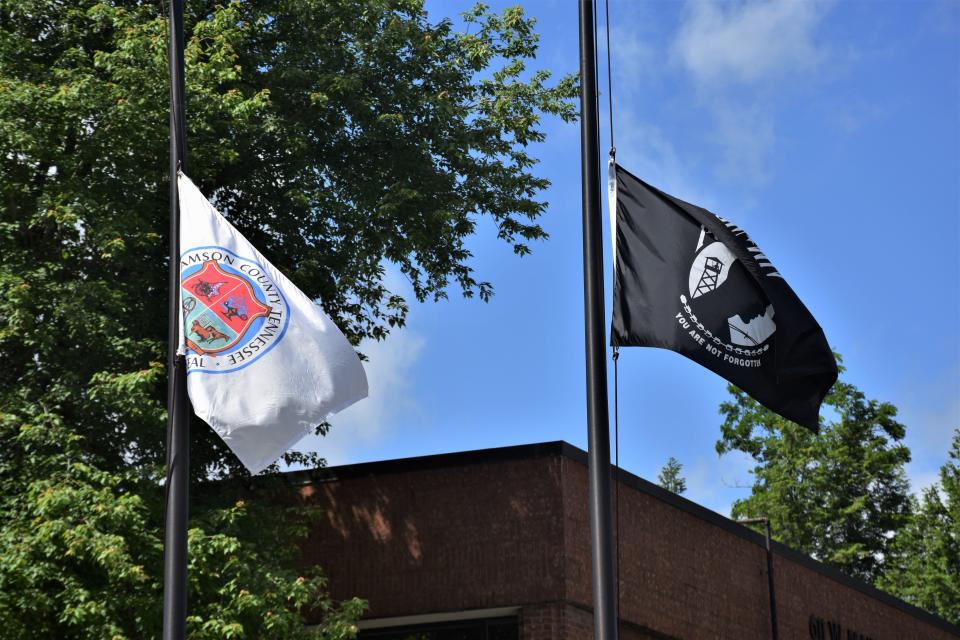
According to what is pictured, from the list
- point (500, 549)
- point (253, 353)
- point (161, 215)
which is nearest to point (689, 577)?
point (500, 549)

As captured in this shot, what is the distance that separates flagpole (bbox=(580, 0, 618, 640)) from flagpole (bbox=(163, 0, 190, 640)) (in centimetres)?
295

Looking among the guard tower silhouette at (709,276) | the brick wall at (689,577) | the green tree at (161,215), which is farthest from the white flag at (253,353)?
the brick wall at (689,577)

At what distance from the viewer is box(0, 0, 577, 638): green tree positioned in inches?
625

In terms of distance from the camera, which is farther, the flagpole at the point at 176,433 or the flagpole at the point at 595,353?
the flagpole at the point at 176,433

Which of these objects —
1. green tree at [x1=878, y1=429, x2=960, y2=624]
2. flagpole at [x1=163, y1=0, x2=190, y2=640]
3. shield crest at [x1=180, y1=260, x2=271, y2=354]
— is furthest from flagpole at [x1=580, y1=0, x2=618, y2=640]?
green tree at [x1=878, y1=429, x2=960, y2=624]

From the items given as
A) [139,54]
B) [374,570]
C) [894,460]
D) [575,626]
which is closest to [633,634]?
[575,626]

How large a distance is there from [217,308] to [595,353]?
2884mm

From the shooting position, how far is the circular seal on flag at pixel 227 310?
10219 millimetres

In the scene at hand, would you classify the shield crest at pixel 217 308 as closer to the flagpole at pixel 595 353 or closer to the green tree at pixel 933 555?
the flagpole at pixel 595 353

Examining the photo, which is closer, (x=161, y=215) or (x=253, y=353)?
(x=253, y=353)

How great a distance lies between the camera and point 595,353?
387 inches

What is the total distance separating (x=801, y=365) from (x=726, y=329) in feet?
2.24

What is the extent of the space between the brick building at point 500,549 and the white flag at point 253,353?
29.6 feet

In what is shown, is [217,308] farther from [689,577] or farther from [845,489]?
[845,489]
